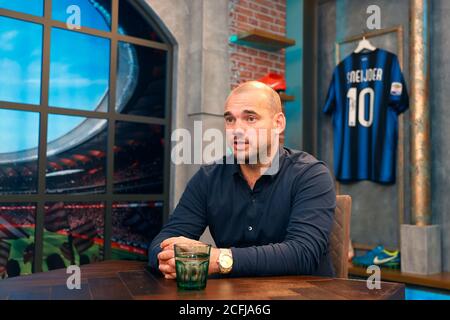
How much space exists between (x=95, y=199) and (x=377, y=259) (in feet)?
6.78

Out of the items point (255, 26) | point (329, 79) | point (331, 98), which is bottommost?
point (331, 98)

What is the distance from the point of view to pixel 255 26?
12.7 ft

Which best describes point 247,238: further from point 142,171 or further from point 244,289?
point 142,171

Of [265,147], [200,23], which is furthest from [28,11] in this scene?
[265,147]

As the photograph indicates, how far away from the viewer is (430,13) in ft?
11.2

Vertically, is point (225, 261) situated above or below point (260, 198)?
below

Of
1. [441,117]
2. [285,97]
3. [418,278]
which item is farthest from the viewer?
[285,97]

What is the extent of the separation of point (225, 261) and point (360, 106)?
9.19 feet

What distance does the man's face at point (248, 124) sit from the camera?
5.32 ft

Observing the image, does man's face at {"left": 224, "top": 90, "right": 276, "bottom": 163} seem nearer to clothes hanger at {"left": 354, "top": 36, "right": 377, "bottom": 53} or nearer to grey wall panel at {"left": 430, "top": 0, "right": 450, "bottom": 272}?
grey wall panel at {"left": 430, "top": 0, "right": 450, "bottom": 272}

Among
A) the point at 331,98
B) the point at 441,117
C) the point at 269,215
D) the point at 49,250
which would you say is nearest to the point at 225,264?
the point at 269,215

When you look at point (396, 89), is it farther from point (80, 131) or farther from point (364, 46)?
point (80, 131)

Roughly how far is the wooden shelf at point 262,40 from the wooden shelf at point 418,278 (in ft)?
6.32

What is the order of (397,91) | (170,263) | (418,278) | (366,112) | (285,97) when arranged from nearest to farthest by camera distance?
(170,263) → (418,278) → (397,91) → (366,112) → (285,97)
